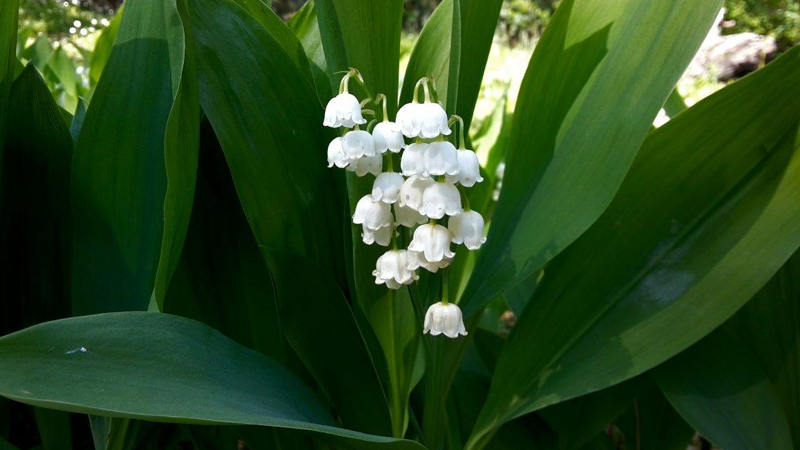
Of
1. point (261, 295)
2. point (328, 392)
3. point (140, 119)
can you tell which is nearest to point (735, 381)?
point (328, 392)

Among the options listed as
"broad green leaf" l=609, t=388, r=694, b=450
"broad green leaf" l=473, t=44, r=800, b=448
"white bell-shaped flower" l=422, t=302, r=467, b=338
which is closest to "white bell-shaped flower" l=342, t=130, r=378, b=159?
"white bell-shaped flower" l=422, t=302, r=467, b=338

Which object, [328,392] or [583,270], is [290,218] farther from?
[583,270]

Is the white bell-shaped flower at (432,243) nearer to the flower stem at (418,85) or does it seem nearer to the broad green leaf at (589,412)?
the flower stem at (418,85)

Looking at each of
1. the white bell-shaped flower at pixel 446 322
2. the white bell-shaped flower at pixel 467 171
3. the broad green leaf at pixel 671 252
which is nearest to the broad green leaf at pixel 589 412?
the broad green leaf at pixel 671 252

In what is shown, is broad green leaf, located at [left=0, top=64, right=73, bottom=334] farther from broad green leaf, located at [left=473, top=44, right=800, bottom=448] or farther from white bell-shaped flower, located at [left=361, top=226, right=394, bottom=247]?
broad green leaf, located at [left=473, top=44, right=800, bottom=448]

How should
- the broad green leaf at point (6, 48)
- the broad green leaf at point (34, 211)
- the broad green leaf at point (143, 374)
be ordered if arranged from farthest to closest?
1. the broad green leaf at point (34, 211)
2. the broad green leaf at point (6, 48)
3. the broad green leaf at point (143, 374)

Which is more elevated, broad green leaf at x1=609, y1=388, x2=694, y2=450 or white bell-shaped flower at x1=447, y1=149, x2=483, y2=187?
white bell-shaped flower at x1=447, y1=149, x2=483, y2=187
